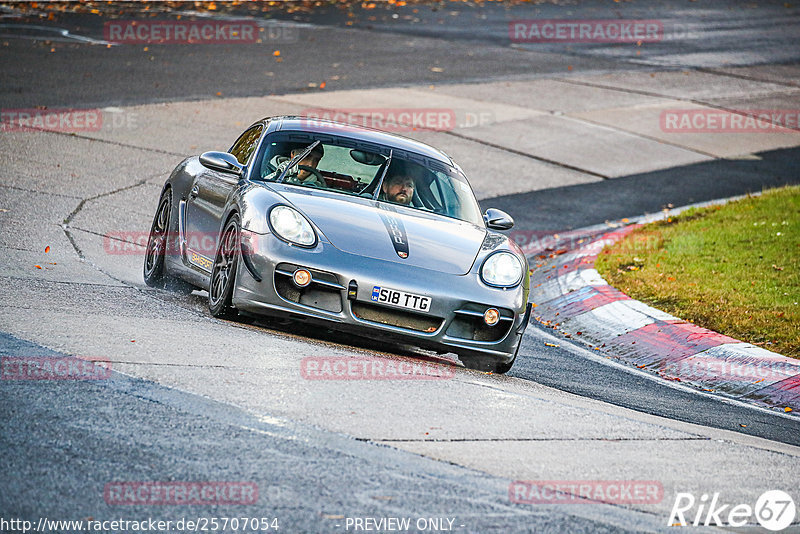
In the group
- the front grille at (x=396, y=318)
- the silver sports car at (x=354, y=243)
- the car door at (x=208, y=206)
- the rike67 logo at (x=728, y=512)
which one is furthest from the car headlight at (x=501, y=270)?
the rike67 logo at (x=728, y=512)

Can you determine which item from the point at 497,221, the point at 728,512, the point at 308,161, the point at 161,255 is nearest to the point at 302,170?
the point at 308,161

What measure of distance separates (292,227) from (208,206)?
1.50 meters

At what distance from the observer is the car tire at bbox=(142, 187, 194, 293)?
877 cm

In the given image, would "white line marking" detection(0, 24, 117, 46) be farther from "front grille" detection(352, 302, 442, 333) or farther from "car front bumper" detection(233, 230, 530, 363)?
"front grille" detection(352, 302, 442, 333)

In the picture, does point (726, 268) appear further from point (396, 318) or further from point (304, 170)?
point (396, 318)

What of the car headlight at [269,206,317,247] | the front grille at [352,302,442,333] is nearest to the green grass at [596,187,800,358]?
the front grille at [352,302,442,333]

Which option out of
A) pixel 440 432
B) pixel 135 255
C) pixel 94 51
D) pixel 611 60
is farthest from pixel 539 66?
pixel 440 432

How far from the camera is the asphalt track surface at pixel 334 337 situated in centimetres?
436

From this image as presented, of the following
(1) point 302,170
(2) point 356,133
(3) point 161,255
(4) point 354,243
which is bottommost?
(3) point 161,255

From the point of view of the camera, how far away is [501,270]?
7.12 m

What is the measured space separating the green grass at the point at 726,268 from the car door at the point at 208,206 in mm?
3665

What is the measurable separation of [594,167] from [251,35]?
10870mm

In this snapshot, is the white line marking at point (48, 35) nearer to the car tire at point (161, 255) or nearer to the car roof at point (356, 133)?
the car tire at point (161, 255)

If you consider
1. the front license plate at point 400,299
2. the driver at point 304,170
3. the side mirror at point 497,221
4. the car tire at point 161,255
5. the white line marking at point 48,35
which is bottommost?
the white line marking at point 48,35
